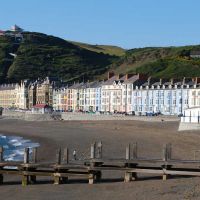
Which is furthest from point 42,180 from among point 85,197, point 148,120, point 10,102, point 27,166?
point 10,102

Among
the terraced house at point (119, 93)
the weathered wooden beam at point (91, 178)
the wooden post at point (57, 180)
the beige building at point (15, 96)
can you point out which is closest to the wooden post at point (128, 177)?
the weathered wooden beam at point (91, 178)

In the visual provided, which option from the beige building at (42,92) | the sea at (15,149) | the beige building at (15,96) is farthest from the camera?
the beige building at (15,96)

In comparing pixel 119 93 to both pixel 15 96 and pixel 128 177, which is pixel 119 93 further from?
pixel 128 177

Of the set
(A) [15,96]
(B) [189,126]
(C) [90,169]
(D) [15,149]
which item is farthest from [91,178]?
(A) [15,96]

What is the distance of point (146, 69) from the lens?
161 meters

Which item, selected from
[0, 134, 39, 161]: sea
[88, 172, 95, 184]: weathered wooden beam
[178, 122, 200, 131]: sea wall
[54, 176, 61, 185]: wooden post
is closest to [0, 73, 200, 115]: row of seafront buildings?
[178, 122, 200, 131]: sea wall

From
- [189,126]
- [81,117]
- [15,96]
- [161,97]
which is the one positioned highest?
[161,97]

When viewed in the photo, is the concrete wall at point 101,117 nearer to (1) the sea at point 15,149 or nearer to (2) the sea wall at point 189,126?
(2) the sea wall at point 189,126

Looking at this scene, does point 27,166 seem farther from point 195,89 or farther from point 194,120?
point 195,89

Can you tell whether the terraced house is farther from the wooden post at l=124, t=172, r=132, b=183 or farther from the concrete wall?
the wooden post at l=124, t=172, r=132, b=183

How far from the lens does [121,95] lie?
115000 millimetres

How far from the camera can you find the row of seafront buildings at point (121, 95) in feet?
325

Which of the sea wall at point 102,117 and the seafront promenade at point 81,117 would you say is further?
the seafront promenade at point 81,117

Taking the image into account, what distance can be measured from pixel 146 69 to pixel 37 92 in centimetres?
3038
